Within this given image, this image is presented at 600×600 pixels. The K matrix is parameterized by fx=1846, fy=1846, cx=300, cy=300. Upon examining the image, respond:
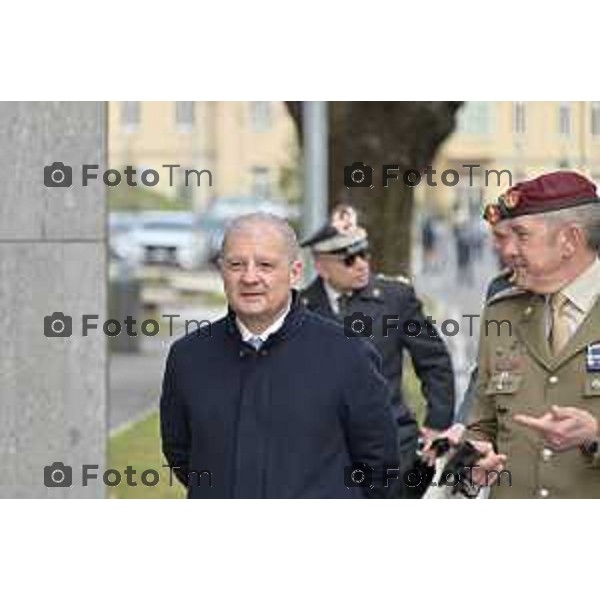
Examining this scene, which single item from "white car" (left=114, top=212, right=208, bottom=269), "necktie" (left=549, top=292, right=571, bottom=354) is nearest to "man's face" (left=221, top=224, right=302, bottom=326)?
"necktie" (left=549, top=292, right=571, bottom=354)

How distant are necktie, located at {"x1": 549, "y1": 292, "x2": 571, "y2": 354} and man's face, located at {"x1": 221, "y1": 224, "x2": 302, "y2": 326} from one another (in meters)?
0.71

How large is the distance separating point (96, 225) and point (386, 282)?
120cm

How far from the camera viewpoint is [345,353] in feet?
14.5

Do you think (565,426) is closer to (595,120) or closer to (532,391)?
(532,391)

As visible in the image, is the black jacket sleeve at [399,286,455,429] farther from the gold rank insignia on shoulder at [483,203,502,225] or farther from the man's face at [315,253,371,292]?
the gold rank insignia on shoulder at [483,203,502,225]

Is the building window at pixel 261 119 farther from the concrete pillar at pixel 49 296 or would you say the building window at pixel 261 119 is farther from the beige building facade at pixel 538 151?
the concrete pillar at pixel 49 296

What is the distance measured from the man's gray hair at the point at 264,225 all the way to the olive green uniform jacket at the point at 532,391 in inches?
24.3

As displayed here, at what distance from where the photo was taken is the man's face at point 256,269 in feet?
14.1

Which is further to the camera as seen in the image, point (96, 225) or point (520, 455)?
point (96, 225)

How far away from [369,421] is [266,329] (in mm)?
332

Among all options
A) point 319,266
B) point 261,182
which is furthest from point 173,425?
point 261,182

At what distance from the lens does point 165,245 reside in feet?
106
